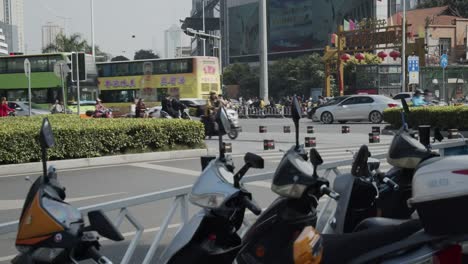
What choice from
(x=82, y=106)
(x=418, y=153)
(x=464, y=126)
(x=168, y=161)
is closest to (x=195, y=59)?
(x=82, y=106)

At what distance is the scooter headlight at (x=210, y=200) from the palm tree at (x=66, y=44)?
5887 cm

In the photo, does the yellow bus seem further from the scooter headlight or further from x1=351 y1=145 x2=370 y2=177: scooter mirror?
the scooter headlight

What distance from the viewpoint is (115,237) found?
10.1ft

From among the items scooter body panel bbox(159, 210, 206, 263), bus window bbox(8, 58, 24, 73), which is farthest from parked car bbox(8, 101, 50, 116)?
scooter body panel bbox(159, 210, 206, 263)

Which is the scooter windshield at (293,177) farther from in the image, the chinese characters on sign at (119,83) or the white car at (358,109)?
the chinese characters on sign at (119,83)

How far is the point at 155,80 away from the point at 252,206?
3541 centimetres

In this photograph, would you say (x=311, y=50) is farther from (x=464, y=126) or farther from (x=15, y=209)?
(x=15, y=209)

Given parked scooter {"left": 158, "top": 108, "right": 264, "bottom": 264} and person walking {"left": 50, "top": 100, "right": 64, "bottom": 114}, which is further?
person walking {"left": 50, "top": 100, "right": 64, "bottom": 114}

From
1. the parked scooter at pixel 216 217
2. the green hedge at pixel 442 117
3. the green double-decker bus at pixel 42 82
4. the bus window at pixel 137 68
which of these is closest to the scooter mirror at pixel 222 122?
the parked scooter at pixel 216 217

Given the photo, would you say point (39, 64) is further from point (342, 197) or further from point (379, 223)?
point (379, 223)

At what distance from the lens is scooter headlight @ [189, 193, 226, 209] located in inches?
139

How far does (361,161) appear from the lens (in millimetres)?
3928

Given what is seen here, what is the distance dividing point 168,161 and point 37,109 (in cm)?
1927

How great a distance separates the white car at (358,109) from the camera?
27.0m
